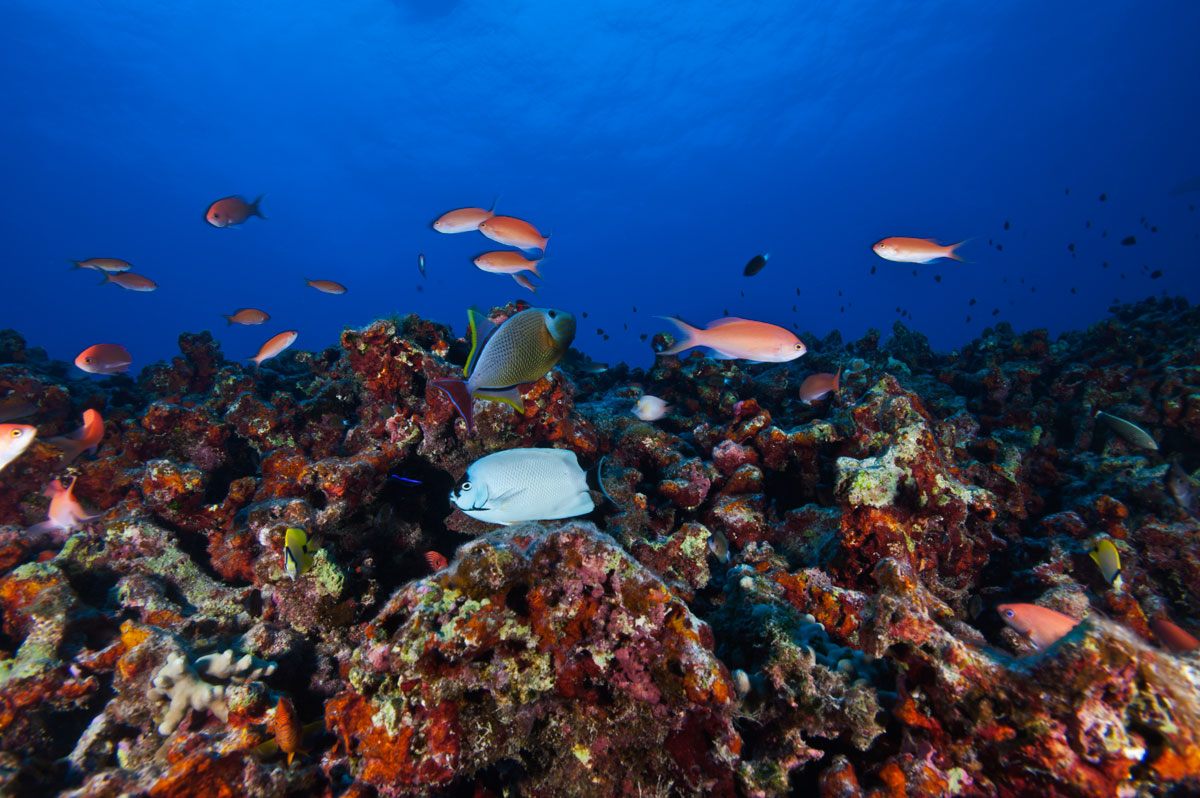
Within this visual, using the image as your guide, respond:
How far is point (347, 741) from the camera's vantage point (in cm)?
209

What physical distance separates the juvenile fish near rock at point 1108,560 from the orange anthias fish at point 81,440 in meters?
9.00

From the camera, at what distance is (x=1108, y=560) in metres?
3.35

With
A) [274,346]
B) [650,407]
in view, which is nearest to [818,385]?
[650,407]

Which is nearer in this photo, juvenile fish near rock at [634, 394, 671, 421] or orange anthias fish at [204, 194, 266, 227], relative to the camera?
juvenile fish near rock at [634, 394, 671, 421]

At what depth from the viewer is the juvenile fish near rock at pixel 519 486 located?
2469 millimetres

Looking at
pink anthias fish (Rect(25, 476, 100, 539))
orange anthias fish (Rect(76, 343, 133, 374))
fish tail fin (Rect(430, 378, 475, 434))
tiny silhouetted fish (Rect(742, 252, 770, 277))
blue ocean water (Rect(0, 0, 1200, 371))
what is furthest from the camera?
blue ocean water (Rect(0, 0, 1200, 371))

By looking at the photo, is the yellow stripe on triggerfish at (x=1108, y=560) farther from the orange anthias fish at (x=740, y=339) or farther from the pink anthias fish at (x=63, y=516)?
the pink anthias fish at (x=63, y=516)

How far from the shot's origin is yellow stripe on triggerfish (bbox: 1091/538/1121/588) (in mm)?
3334

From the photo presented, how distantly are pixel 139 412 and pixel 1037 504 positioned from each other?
12019 mm

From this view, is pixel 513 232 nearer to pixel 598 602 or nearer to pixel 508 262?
pixel 508 262

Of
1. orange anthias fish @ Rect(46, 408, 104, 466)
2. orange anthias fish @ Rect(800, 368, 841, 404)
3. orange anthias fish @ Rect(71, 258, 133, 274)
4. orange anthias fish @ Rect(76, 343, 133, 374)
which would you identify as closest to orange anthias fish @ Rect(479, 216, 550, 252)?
orange anthias fish @ Rect(800, 368, 841, 404)

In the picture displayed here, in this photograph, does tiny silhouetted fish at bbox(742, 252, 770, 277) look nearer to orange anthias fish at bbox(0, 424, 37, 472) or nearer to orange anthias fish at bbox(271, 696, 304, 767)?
orange anthias fish at bbox(271, 696, 304, 767)

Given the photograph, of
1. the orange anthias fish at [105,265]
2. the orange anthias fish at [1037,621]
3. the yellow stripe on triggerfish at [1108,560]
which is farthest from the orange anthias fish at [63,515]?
the yellow stripe on triggerfish at [1108,560]

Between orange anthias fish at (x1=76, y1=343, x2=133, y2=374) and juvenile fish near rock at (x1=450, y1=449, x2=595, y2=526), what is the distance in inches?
246
